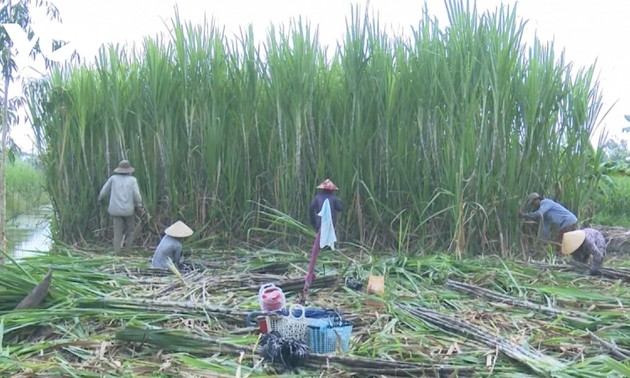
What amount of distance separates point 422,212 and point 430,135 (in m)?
0.76

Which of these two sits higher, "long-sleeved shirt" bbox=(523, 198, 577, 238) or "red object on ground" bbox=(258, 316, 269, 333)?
"long-sleeved shirt" bbox=(523, 198, 577, 238)

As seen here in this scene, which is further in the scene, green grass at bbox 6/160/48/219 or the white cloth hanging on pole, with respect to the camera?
green grass at bbox 6/160/48/219

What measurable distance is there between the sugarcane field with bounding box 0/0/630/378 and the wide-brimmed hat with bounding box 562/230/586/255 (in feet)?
0.04

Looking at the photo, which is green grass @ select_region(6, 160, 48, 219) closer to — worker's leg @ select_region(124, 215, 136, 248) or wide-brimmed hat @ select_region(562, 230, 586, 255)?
worker's leg @ select_region(124, 215, 136, 248)

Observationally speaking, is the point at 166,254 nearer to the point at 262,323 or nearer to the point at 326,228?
the point at 326,228

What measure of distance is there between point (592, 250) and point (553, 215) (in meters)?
0.57

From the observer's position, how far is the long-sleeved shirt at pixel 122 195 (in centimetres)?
639

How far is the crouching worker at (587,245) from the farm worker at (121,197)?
4011mm

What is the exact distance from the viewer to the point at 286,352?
2.82 meters

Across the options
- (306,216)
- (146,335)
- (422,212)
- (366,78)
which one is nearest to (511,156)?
(422,212)

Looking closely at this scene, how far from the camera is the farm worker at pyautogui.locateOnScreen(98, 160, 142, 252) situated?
6.39 meters

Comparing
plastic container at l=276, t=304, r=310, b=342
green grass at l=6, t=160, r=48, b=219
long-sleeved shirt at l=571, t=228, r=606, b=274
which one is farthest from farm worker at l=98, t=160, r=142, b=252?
green grass at l=6, t=160, r=48, b=219

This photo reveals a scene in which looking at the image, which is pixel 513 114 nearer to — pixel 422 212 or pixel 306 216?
pixel 422 212

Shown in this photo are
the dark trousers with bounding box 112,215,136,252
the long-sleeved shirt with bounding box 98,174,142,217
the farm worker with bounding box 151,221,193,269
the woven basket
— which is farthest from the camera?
the dark trousers with bounding box 112,215,136,252
